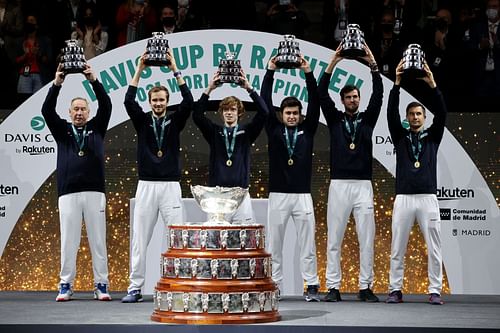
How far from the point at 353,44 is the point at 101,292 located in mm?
2892

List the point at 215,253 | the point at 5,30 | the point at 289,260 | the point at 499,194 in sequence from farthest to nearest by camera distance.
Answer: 1. the point at 5,30
2. the point at 499,194
3. the point at 289,260
4. the point at 215,253

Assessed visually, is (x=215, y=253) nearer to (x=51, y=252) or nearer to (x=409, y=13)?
(x=51, y=252)

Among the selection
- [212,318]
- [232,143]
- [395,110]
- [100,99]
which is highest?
[100,99]

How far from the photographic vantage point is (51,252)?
389 inches

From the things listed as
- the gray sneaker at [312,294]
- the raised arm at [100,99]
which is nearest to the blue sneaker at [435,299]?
the gray sneaker at [312,294]

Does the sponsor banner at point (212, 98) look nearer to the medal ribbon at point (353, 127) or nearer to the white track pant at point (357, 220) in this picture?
the medal ribbon at point (353, 127)

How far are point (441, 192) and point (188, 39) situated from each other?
280 cm

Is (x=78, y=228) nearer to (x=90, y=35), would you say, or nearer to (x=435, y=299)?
(x=90, y=35)

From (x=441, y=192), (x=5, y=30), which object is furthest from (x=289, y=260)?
(x=5, y=30)

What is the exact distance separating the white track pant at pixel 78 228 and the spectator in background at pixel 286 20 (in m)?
2.75

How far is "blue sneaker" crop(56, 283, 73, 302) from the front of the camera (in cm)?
830

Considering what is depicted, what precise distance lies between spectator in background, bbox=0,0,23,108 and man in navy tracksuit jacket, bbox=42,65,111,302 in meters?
1.74

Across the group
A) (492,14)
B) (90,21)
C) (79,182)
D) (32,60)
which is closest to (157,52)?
(79,182)

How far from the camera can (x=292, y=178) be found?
28.0ft
